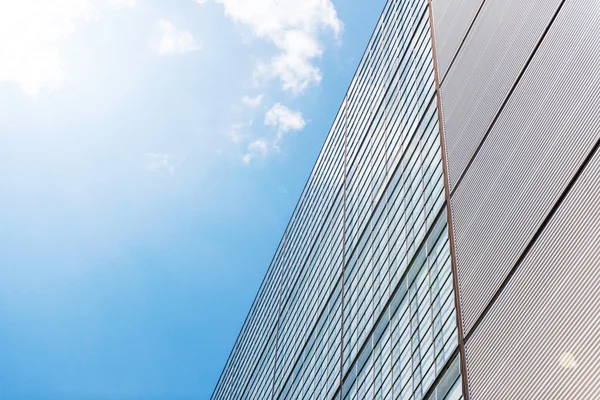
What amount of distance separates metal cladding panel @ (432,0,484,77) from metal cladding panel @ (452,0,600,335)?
31.8 feet

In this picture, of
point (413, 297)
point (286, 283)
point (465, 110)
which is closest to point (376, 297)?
point (413, 297)

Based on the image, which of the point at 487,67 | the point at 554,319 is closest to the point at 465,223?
the point at 487,67

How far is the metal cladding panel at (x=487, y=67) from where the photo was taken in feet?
75.4

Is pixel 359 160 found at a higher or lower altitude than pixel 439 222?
higher

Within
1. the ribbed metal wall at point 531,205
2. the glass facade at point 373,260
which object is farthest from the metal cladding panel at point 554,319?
the glass facade at point 373,260

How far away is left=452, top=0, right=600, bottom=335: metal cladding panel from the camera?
17625mm

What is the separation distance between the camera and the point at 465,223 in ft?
74.0

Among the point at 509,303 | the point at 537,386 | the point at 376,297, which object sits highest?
the point at 376,297

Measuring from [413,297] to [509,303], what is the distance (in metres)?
9.72

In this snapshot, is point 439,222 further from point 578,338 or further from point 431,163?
point 578,338

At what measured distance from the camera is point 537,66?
2116 centimetres

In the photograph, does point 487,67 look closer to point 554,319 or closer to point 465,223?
point 465,223

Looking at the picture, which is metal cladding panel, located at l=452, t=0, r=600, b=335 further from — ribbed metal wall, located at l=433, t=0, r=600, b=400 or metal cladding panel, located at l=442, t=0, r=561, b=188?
metal cladding panel, located at l=442, t=0, r=561, b=188

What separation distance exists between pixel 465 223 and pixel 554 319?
7.47 m
